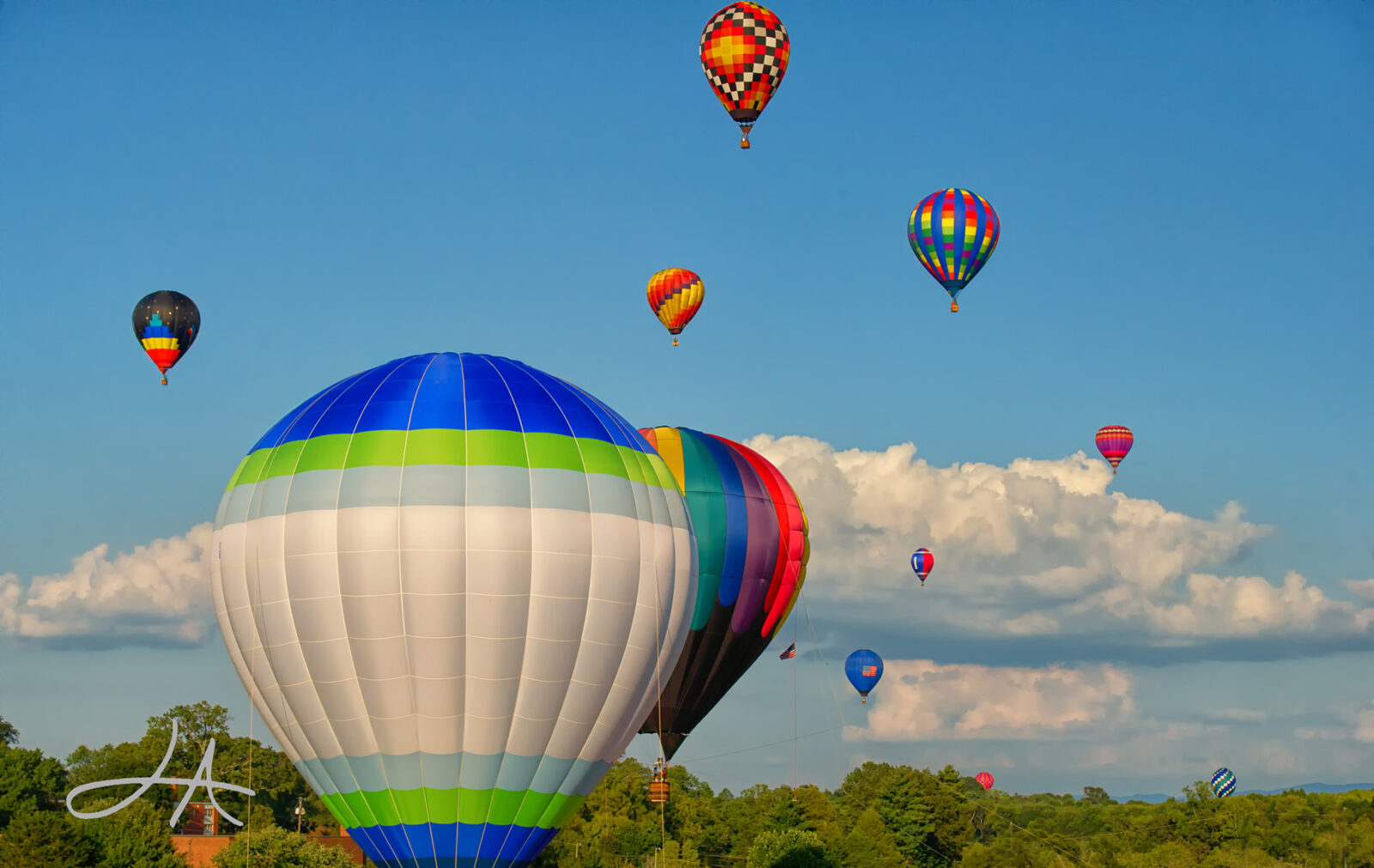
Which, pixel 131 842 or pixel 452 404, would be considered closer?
pixel 452 404

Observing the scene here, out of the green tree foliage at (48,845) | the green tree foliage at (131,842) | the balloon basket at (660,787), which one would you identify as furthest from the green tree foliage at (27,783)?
the balloon basket at (660,787)

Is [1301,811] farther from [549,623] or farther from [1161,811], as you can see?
[549,623]

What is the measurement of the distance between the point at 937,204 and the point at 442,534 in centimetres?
2820

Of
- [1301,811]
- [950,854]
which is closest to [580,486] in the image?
[950,854]

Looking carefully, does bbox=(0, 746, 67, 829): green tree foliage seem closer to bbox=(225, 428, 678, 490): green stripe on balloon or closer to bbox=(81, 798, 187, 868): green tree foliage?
bbox=(81, 798, 187, 868): green tree foliage

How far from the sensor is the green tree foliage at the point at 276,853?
62.6m

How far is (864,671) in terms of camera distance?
6662 centimetres

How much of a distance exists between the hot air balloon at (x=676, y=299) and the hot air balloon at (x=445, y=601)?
27.9 meters

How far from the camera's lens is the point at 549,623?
26672 mm

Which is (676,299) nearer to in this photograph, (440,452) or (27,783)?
(440,452)

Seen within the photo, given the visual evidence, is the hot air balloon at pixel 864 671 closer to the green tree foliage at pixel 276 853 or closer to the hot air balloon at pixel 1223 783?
the green tree foliage at pixel 276 853

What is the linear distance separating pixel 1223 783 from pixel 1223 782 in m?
0.14

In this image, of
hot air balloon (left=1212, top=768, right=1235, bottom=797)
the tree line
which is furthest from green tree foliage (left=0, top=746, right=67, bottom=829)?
hot air balloon (left=1212, top=768, right=1235, bottom=797)

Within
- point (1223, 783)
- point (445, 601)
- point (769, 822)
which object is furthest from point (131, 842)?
point (1223, 783)
